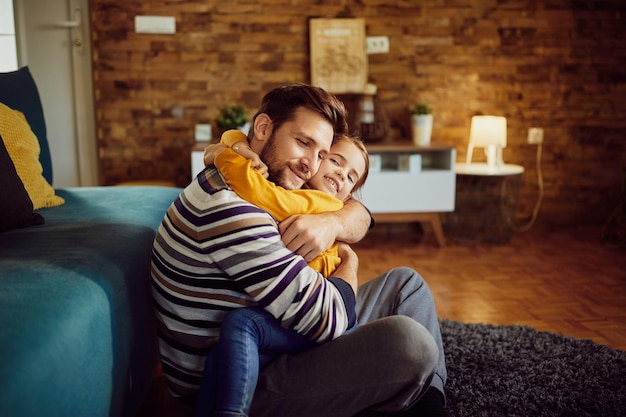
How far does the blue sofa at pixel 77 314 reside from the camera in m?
0.94

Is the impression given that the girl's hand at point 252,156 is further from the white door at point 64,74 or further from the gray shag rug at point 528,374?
the white door at point 64,74

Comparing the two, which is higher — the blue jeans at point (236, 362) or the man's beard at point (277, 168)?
the man's beard at point (277, 168)

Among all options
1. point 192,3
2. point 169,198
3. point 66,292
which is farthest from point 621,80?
point 66,292

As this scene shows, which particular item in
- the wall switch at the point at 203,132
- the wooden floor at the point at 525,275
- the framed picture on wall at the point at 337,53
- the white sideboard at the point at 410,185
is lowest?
the wooden floor at the point at 525,275

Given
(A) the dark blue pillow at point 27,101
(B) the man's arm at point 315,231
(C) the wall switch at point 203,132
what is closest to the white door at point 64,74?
(C) the wall switch at point 203,132

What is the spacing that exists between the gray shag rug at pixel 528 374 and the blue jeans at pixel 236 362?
31.7 inches

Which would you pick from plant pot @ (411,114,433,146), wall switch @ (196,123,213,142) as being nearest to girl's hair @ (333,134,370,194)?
plant pot @ (411,114,433,146)

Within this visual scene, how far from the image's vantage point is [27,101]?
2.27 meters

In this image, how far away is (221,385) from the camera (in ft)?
3.76

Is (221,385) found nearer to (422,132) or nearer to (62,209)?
(62,209)

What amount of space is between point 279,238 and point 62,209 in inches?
42.5

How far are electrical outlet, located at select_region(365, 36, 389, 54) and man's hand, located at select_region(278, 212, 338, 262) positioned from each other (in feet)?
9.62

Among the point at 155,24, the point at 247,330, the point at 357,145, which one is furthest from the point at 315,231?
the point at 155,24

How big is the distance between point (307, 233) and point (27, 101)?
4.96 feet
